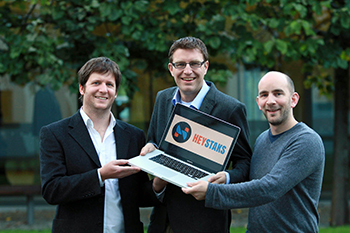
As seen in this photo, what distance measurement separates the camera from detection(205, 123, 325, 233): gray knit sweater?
7.13 feet

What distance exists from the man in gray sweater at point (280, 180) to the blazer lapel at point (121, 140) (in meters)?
0.63

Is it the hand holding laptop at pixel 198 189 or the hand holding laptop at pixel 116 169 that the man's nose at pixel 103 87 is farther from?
the hand holding laptop at pixel 198 189

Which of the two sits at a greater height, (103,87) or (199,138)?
(103,87)

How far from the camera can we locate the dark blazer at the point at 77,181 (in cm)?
240

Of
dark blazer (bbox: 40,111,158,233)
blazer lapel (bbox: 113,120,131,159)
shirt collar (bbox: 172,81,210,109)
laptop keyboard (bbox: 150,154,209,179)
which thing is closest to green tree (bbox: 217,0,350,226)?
shirt collar (bbox: 172,81,210,109)

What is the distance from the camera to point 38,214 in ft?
27.2

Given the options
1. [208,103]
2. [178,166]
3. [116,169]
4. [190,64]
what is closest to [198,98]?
[208,103]

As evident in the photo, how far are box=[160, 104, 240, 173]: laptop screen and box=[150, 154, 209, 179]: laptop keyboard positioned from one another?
6 centimetres

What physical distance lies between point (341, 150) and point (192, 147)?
16.4 ft

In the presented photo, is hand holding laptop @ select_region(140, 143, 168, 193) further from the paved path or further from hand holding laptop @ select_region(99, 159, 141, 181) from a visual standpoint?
the paved path

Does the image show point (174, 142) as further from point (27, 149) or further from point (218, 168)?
point (27, 149)

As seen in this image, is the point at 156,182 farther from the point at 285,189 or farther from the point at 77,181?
the point at 285,189

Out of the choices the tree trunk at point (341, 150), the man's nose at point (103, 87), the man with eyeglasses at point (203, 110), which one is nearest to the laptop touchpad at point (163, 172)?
the man with eyeglasses at point (203, 110)

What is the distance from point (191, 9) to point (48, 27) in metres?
2.14
